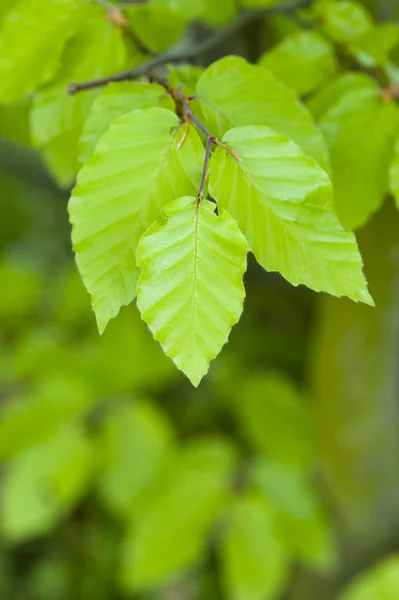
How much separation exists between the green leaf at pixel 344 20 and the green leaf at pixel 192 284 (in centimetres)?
28

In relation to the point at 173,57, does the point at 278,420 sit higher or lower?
lower

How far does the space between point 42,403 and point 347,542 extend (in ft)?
2.04

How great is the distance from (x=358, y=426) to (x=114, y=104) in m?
0.74

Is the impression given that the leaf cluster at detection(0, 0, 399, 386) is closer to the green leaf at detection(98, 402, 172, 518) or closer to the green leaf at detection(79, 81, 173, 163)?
the green leaf at detection(79, 81, 173, 163)

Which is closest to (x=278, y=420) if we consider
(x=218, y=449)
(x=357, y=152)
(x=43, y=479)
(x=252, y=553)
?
(x=218, y=449)

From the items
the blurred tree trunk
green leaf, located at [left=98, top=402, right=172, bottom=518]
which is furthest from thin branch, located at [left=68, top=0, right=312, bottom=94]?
green leaf, located at [left=98, top=402, right=172, bottom=518]

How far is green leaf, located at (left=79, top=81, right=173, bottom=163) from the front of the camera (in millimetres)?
362

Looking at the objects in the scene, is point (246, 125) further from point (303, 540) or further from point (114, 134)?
point (303, 540)

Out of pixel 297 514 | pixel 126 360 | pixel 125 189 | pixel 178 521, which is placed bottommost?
pixel 297 514

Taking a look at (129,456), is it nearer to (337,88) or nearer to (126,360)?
(126,360)

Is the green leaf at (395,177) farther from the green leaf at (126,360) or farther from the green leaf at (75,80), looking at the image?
the green leaf at (126,360)

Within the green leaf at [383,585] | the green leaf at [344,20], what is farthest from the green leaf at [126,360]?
the green leaf at [344,20]

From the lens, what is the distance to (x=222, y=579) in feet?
4.16

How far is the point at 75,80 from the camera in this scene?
1.44 feet
